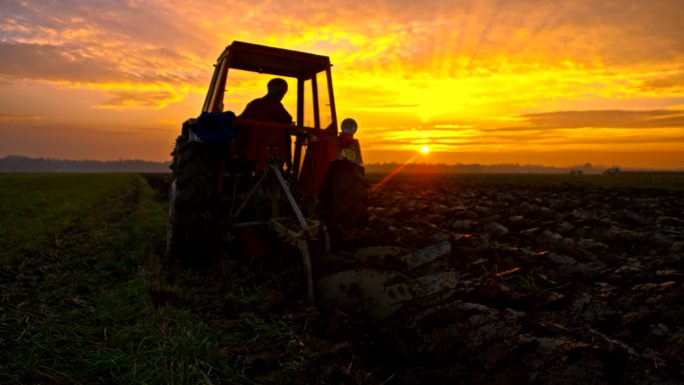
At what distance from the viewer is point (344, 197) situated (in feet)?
16.3

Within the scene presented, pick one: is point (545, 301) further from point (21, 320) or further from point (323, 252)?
point (21, 320)

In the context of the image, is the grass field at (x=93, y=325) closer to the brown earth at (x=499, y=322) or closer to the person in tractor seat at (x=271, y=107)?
the brown earth at (x=499, y=322)

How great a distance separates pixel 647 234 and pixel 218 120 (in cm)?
456

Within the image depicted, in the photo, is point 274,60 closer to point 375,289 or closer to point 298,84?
point 298,84

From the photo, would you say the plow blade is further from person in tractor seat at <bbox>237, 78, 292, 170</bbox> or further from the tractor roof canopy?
Answer: the tractor roof canopy

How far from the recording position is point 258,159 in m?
4.57

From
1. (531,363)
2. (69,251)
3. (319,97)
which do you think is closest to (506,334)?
(531,363)

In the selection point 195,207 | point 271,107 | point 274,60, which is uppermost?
point 274,60

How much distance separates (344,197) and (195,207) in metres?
1.42

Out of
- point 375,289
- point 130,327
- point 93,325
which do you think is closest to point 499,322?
point 375,289

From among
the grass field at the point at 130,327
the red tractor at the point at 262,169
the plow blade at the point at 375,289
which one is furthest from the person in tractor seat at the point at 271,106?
the plow blade at the point at 375,289

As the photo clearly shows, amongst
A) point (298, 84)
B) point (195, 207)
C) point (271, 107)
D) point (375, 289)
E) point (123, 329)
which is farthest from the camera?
point (298, 84)

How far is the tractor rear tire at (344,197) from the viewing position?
495 cm

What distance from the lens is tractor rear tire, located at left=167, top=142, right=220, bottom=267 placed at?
424cm
